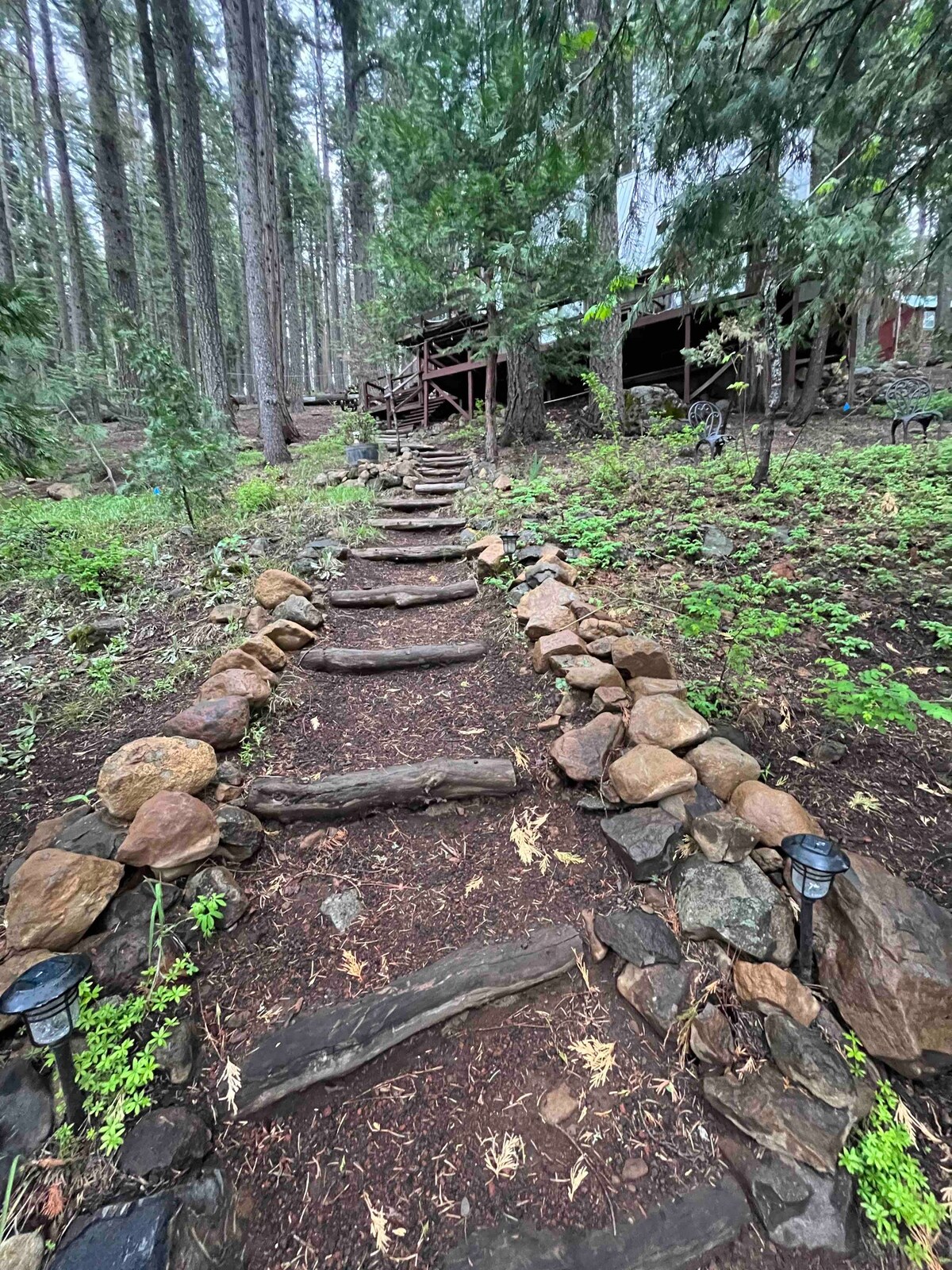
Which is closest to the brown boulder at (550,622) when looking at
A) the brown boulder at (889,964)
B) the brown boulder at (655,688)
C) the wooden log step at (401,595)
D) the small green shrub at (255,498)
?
the brown boulder at (655,688)

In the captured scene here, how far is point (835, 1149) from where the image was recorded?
3.97 ft

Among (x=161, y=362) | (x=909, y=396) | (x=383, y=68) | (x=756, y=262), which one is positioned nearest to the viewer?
(x=756, y=262)

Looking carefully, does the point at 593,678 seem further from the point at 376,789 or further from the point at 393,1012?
the point at 393,1012

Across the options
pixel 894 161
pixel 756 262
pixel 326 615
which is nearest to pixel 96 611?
pixel 326 615

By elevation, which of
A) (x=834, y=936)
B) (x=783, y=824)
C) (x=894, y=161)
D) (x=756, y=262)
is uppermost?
(x=894, y=161)

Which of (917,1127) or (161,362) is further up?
(161,362)

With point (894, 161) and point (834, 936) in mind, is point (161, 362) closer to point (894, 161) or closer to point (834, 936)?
point (894, 161)

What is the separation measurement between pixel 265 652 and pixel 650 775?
6.54 ft

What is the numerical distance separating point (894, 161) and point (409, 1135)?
160 inches

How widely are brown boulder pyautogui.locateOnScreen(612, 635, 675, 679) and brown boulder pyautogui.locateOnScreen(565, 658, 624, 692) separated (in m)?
0.07

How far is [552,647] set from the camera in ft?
8.89

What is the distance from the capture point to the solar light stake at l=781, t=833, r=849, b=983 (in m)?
1.40

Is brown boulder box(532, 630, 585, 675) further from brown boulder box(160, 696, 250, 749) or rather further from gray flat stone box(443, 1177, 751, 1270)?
gray flat stone box(443, 1177, 751, 1270)

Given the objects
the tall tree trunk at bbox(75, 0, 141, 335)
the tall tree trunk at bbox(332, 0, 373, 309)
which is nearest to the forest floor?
the tall tree trunk at bbox(75, 0, 141, 335)
